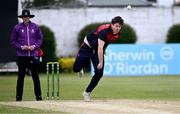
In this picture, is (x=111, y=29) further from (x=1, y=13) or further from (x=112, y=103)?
(x=1, y=13)

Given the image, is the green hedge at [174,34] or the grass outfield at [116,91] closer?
the grass outfield at [116,91]

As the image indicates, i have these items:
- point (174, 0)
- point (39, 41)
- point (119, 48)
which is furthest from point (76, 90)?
point (174, 0)

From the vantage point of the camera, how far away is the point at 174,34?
37.0m

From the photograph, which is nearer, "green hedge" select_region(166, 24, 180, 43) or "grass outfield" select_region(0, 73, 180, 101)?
"grass outfield" select_region(0, 73, 180, 101)

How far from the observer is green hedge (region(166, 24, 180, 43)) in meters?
36.9

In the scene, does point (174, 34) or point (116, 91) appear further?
point (174, 34)

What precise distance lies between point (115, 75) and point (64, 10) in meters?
6.98

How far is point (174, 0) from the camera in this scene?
39906 millimetres

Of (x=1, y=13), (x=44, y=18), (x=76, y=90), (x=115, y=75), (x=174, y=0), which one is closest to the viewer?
(x=76, y=90)

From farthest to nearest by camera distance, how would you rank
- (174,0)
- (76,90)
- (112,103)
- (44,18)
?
(174,0), (44,18), (76,90), (112,103)

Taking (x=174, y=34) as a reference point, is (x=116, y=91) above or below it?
above

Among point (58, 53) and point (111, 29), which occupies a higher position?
point (111, 29)

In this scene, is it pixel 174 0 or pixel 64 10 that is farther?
pixel 174 0

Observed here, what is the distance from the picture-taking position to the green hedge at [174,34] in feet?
121
